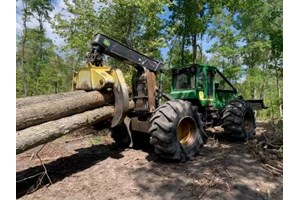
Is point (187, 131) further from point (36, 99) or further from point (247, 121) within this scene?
point (36, 99)

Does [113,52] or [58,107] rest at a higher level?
[113,52]

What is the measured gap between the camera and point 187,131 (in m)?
5.91

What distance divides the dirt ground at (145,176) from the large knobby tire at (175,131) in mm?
251

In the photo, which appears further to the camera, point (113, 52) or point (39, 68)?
point (39, 68)

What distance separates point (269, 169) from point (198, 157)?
57.3 inches

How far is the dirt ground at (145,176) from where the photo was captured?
3.91 m

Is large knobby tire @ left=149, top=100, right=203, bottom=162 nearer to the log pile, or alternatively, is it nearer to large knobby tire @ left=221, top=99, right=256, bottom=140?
the log pile

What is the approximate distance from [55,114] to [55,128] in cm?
25

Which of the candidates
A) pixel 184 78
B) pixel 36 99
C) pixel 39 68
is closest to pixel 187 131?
pixel 184 78

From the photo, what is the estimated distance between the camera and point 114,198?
3.77 metres

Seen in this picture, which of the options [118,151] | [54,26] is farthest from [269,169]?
[54,26]

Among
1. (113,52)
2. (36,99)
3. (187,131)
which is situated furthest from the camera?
(187,131)

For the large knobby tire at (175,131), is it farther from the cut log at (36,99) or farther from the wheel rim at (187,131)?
the cut log at (36,99)

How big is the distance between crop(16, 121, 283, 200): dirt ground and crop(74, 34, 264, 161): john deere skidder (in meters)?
0.46
